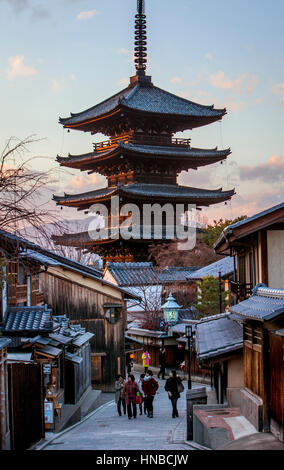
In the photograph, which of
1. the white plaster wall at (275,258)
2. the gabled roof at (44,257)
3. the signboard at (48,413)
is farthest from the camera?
the signboard at (48,413)

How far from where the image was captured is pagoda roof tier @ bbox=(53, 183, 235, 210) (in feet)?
141

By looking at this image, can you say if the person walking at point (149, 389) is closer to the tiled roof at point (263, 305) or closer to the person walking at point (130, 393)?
the person walking at point (130, 393)

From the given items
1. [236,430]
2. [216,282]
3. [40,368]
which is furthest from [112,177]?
[236,430]

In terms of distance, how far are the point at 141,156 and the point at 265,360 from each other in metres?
32.9

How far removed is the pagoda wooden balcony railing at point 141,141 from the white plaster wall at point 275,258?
30.9 m

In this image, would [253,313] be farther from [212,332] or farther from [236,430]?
[212,332]

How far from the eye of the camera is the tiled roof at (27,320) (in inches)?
678

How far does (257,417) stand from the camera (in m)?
12.1

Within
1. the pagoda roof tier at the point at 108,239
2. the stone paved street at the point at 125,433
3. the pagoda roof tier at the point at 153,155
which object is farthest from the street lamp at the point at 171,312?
the pagoda roof tier at the point at 153,155

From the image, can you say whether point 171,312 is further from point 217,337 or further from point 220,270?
point 217,337

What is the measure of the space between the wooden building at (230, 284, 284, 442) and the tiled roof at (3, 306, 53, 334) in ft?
19.7

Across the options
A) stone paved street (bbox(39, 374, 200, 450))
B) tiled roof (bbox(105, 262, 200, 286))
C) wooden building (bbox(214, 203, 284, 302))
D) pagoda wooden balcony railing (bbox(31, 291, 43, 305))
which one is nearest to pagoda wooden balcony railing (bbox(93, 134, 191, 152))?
tiled roof (bbox(105, 262, 200, 286))

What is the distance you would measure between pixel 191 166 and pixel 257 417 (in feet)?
118

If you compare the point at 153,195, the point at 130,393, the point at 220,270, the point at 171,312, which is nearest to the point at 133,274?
the point at 153,195
